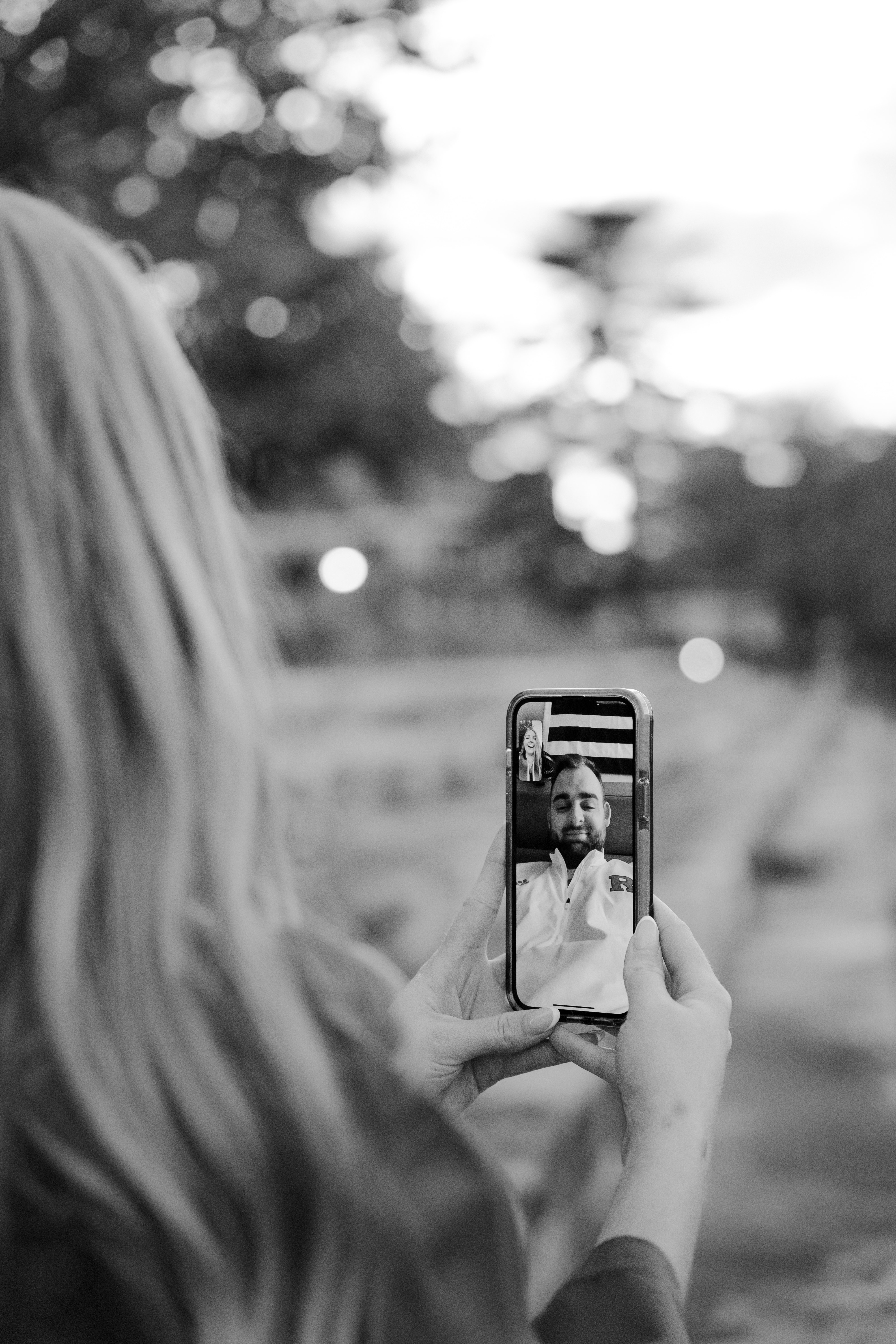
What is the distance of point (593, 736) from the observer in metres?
1.14

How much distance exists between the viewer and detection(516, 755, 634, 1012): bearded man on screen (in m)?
1.12

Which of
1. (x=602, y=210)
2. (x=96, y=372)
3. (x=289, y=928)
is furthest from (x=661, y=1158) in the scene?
(x=602, y=210)

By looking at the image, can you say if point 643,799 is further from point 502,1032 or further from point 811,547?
point 811,547

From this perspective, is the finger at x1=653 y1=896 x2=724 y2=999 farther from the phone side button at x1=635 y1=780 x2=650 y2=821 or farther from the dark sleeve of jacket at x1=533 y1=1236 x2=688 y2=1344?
the dark sleeve of jacket at x1=533 y1=1236 x2=688 y2=1344

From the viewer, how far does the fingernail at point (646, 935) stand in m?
1.06

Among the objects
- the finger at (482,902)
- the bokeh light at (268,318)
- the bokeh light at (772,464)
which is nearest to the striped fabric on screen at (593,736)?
the finger at (482,902)

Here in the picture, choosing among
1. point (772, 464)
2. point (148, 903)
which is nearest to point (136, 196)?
point (148, 903)

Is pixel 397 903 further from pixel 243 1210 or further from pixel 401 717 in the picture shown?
pixel 401 717

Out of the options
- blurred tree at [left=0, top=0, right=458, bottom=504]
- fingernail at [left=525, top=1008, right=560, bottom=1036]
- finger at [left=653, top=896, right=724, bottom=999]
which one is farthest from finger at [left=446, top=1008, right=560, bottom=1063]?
blurred tree at [left=0, top=0, right=458, bottom=504]

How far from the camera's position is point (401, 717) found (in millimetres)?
10359

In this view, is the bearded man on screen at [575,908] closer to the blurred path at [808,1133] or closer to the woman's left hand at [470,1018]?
the woman's left hand at [470,1018]

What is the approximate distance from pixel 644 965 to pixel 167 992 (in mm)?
388

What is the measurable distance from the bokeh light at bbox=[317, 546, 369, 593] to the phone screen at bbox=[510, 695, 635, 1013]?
1933cm

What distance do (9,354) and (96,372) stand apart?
6 centimetres
